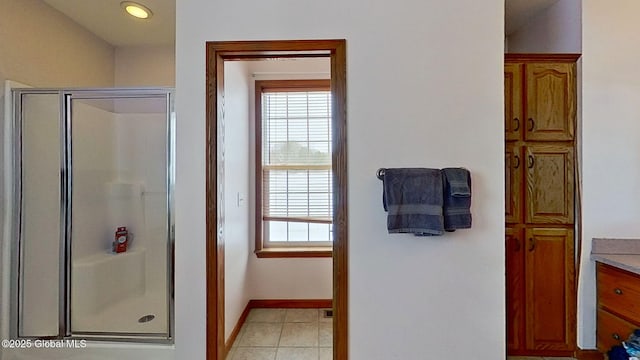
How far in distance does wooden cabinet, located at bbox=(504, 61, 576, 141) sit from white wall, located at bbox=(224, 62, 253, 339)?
2.04m

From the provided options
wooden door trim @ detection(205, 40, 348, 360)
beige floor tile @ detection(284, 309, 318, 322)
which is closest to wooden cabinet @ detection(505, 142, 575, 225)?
wooden door trim @ detection(205, 40, 348, 360)

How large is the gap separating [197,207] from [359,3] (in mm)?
1456

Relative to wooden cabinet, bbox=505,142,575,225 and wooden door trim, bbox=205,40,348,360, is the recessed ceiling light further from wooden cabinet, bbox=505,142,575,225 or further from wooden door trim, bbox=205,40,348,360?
wooden cabinet, bbox=505,142,575,225

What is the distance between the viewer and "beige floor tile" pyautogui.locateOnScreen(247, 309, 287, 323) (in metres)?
3.08

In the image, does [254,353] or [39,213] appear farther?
[254,353]

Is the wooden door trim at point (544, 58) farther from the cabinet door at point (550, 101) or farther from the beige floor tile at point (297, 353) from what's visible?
the beige floor tile at point (297, 353)

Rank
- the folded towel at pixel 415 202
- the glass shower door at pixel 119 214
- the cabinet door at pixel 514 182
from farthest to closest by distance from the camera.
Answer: the cabinet door at pixel 514 182 < the glass shower door at pixel 119 214 < the folded towel at pixel 415 202

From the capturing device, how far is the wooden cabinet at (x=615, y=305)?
80.0 inches

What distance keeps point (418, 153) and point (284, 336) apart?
6.18 feet

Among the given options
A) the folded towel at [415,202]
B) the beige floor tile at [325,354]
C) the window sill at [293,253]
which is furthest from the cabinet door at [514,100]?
the beige floor tile at [325,354]

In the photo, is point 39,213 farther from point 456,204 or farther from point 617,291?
point 617,291

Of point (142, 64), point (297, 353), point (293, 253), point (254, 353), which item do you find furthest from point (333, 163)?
point (142, 64)

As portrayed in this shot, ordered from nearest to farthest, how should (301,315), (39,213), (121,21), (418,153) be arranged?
1. (418,153)
2. (39,213)
3. (121,21)
4. (301,315)

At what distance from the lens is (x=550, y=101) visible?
2381 mm
